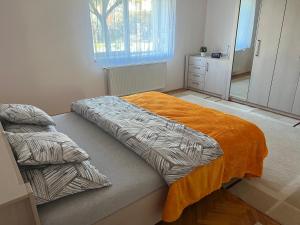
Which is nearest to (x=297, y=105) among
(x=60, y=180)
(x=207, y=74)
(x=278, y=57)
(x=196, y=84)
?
(x=278, y=57)

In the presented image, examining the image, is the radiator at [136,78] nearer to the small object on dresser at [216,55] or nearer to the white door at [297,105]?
Answer: the small object on dresser at [216,55]

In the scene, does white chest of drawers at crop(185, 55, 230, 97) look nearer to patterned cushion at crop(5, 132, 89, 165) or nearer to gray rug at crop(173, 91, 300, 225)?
gray rug at crop(173, 91, 300, 225)

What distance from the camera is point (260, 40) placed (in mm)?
3744

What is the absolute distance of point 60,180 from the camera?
3.95 feet

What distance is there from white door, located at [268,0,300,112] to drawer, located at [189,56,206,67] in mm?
1424

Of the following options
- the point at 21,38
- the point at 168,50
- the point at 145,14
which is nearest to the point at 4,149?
the point at 21,38

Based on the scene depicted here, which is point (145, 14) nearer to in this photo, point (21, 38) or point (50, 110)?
point (21, 38)

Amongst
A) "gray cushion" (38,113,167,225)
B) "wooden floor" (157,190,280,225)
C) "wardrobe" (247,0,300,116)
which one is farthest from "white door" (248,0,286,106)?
"gray cushion" (38,113,167,225)

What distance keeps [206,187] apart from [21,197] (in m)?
1.15

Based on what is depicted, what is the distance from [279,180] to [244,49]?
8.73 feet

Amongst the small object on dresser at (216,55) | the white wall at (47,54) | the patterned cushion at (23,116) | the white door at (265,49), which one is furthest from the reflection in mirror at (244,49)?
the patterned cushion at (23,116)

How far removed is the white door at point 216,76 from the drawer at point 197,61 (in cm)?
12

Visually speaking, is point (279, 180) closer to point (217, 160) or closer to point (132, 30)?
point (217, 160)

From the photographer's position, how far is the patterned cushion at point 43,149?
1.22 m
